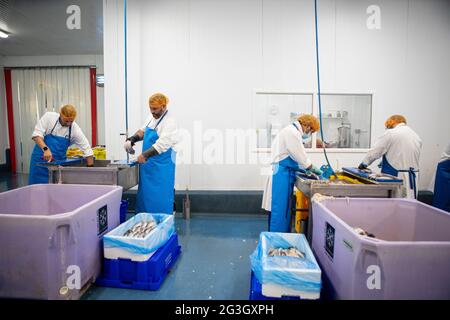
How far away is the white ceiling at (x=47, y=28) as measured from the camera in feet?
11.1

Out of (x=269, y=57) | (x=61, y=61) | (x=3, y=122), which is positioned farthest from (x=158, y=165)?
(x=3, y=122)

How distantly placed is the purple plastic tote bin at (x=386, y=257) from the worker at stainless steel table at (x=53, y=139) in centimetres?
222

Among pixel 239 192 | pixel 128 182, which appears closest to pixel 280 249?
pixel 128 182

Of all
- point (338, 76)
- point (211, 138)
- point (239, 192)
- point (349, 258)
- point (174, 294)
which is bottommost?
point (174, 294)

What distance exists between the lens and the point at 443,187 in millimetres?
2871

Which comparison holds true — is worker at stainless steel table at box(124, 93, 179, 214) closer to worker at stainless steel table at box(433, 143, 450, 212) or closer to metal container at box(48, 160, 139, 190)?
metal container at box(48, 160, 139, 190)

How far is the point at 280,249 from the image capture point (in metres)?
1.55

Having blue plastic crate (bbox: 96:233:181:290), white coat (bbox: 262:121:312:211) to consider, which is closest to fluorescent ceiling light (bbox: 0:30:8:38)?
blue plastic crate (bbox: 96:233:181:290)

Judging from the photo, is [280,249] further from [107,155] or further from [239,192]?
[107,155]

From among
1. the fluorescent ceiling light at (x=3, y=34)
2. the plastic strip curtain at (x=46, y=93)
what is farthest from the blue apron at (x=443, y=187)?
the fluorescent ceiling light at (x=3, y=34)

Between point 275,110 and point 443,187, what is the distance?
213 centimetres

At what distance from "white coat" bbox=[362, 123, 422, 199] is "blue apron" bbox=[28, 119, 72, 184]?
3.07 metres

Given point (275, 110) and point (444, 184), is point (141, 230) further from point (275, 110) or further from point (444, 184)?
point (444, 184)

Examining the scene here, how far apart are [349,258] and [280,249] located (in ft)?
1.59
